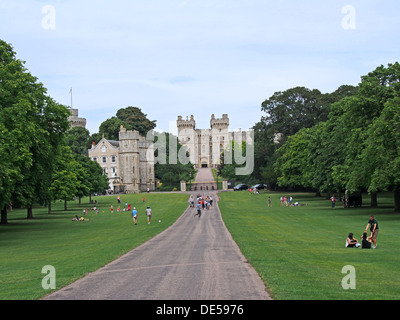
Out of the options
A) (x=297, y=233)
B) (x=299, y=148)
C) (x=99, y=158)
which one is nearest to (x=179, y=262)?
(x=297, y=233)

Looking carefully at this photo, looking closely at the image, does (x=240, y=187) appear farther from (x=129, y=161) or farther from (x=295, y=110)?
(x=129, y=161)

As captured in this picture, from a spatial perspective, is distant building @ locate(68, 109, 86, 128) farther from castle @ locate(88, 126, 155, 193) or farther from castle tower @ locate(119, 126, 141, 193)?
castle tower @ locate(119, 126, 141, 193)

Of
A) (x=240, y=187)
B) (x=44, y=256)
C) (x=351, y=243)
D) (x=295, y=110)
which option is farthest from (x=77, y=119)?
(x=351, y=243)

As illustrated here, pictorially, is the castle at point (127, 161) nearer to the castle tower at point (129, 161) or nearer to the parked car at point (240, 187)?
the castle tower at point (129, 161)

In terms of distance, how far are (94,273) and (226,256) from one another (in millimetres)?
5795

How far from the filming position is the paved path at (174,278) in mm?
12672

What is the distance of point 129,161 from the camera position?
125125 millimetres

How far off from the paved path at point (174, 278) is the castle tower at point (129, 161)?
101 meters

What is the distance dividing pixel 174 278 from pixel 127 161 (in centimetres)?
11137

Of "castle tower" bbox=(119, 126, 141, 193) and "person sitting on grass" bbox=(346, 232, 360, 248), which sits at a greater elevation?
"castle tower" bbox=(119, 126, 141, 193)

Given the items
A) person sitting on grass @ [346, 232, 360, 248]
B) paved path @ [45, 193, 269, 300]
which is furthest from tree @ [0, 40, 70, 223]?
person sitting on grass @ [346, 232, 360, 248]

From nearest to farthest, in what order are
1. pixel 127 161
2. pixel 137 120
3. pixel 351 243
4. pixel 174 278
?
1. pixel 174 278
2. pixel 351 243
3. pixel 127 161
4. pixel 137 120

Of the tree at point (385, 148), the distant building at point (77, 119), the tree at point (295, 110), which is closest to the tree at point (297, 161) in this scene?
the tree at point (295, 110)

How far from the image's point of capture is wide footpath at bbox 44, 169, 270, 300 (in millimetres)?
12672
